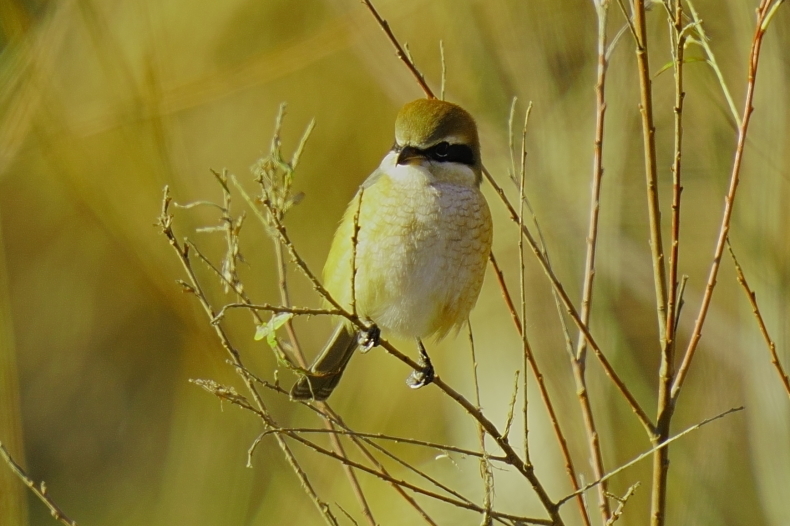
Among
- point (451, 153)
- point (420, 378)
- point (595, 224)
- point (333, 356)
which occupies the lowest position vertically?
point (420, 378)

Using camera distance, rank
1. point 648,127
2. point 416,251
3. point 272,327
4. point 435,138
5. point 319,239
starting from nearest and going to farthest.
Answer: point 648,127 → point 272,327 → point 416,251 → point 435,138 → point 319,239

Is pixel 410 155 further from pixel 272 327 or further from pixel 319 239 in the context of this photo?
pixel 319 239

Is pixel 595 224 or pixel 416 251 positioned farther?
pixel 416 251

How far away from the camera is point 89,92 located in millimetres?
6508

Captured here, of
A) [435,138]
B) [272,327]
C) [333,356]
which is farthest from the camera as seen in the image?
[333,356]

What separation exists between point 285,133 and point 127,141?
1107mm

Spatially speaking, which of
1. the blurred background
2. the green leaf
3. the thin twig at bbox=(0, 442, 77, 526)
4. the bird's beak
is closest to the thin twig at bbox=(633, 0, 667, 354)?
the green leaf

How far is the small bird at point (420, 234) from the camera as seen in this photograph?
9.46 ft

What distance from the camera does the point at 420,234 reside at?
2887 millimetres

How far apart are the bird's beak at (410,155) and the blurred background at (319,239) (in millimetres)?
1562

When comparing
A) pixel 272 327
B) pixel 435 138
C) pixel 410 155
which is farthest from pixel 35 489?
pixel 435 138

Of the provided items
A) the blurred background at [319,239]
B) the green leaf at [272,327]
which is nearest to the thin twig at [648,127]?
the green leaf at [272,327]

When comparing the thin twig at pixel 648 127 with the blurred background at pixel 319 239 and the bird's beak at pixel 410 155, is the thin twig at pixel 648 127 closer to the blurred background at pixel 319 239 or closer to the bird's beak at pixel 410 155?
the bird's beak at pixel 410 155

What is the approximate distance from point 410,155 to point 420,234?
0.26 meters
